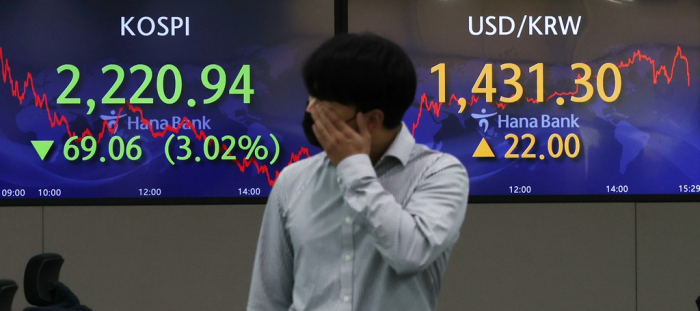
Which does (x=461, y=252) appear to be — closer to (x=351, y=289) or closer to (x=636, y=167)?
(x=636, y=167)

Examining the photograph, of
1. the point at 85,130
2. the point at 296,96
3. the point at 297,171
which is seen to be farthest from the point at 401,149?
the point at 85,130

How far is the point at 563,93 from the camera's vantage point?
3.97 meters

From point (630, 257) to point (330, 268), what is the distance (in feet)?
10.5

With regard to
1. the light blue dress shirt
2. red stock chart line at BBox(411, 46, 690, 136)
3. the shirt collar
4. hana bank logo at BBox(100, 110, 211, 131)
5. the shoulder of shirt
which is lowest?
the light blue dress shirt

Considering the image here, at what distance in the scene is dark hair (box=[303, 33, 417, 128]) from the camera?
1.21 metres

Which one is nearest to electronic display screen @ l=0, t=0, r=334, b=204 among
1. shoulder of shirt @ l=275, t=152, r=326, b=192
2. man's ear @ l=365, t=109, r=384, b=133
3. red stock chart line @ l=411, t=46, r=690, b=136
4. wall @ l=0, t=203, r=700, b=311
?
wall @ l=0, t=203, r=700, b=311

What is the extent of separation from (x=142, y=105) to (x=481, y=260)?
73.5 inches

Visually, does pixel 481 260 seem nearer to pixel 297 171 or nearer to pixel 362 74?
pixel 297 171

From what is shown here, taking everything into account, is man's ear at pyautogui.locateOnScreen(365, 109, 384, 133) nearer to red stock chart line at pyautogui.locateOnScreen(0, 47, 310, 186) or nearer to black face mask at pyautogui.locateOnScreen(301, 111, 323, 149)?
black face mask at pyautogui.locateOnScreen(301, 111, 323, 149)

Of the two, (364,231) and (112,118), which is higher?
(112,118)

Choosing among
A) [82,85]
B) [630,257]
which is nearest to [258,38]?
[82,85]

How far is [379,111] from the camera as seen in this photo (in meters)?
1.24

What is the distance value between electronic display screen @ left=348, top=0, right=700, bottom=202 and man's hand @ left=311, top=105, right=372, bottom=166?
2.75 meters

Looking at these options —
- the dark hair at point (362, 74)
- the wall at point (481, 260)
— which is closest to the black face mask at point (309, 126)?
the dark hair at point (362, 74)
